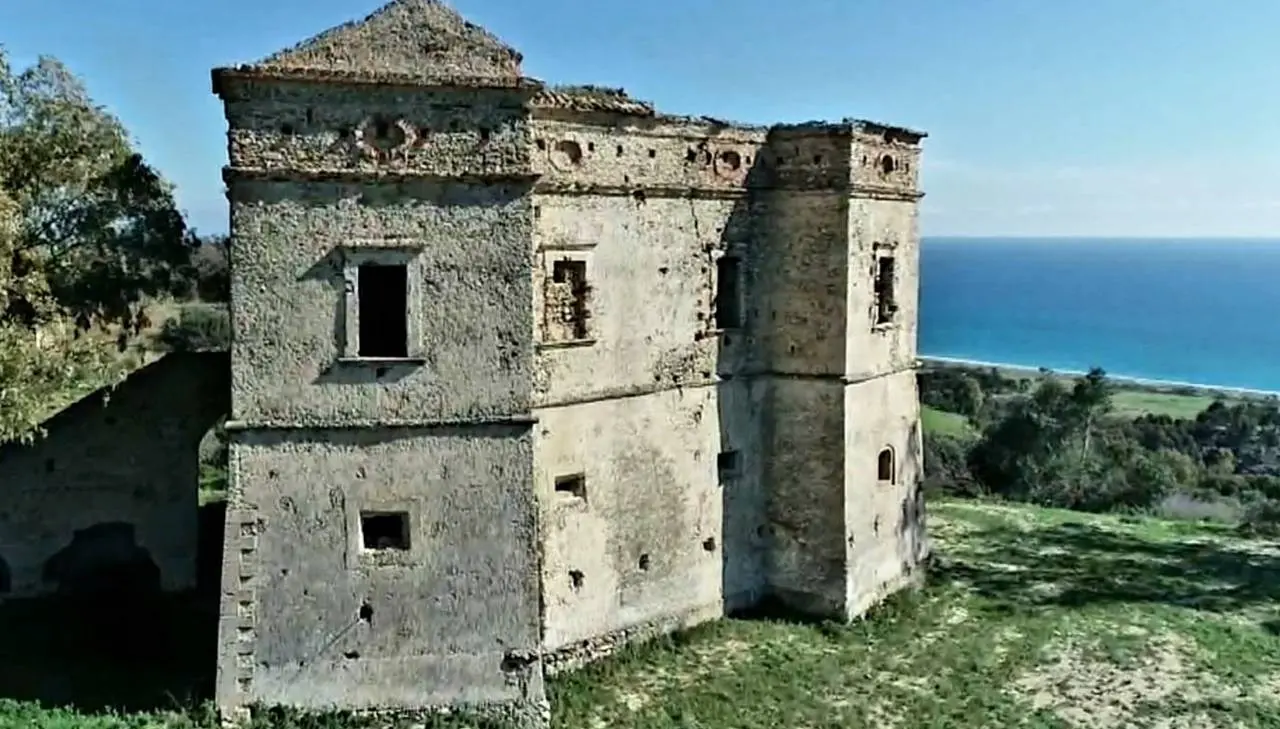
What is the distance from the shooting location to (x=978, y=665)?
15.2 metres

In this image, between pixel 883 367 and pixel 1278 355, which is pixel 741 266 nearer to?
pixel 883 367

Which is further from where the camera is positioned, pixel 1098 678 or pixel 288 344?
pixel 1098 678

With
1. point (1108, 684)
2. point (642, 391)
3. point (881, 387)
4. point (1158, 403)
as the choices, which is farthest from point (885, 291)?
point (1158, 403)

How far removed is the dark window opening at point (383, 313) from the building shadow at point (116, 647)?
4257mm

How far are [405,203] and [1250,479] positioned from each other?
142 feet

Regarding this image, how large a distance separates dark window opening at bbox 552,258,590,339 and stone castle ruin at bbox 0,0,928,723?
31 mm

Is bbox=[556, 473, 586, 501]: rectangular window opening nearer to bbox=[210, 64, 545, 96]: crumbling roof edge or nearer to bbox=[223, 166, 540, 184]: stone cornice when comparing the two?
bbox=[223, 166, 540, 184]: stone cornice

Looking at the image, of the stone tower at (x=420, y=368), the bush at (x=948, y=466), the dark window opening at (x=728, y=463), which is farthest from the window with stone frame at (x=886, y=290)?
the bush at (x=948, y=466)

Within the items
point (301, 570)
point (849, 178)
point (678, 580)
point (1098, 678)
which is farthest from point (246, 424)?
point (1098, 678)

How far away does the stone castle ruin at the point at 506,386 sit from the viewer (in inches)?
456

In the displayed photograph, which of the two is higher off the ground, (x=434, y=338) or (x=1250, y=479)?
(x=434, y=338)

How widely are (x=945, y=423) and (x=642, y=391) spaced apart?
35976 mm

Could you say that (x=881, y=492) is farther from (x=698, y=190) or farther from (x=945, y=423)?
(x=945, y=423)

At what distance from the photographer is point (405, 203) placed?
11812mm
